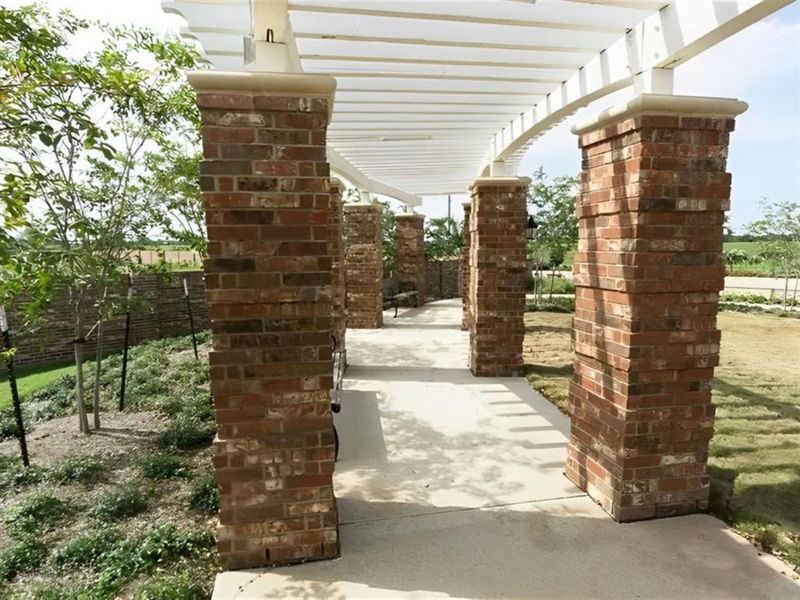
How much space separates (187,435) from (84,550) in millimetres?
1603

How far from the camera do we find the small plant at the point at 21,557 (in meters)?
2.38

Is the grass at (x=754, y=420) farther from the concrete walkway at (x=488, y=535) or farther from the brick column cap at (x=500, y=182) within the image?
the brick column cap at (x=500, y=182)

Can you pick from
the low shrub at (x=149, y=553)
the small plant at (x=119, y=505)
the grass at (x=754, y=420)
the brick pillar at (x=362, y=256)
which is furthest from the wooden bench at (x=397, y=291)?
the low shrub at (x=149, y=553)

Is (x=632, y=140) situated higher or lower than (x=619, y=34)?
lower

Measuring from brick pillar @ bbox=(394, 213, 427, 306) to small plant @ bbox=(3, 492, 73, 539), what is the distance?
34.2 feet

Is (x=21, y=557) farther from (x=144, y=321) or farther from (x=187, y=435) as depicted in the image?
(x=144, y=321)

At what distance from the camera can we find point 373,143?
6035mm

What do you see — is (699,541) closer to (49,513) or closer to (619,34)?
(619,34)

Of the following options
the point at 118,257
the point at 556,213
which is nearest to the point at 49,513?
the point at 118,257

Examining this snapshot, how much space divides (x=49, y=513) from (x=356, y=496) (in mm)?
1931

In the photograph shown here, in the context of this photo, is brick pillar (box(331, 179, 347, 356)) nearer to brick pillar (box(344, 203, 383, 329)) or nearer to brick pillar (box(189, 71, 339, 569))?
brick pillar (box(344, 203, 383, 329))

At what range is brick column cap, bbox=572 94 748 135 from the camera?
236 cm

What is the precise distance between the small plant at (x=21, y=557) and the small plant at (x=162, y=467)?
2.71 feet

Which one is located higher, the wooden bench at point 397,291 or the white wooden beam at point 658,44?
the white wooden beam at point 658,44
